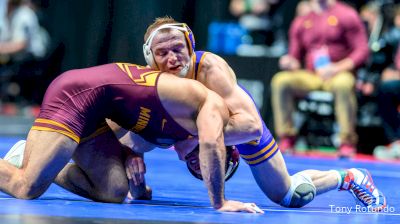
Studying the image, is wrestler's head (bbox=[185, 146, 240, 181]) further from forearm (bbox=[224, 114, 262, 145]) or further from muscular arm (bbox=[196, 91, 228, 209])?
muscular arm (bbox=[196, 91, 228, 209])

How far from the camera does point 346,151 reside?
31.1 ft

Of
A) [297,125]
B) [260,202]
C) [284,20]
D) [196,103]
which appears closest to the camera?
[196,103]

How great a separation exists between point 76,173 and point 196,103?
94cm

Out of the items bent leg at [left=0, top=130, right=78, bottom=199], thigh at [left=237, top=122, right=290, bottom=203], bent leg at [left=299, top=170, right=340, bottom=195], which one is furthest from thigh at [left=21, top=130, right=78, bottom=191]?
bent leg at [left=299, top=170, right=340, bottom=195]

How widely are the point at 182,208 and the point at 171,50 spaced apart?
86cm

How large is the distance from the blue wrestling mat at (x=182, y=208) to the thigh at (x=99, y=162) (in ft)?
0.48

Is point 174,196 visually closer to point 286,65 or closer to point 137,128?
point 137,128

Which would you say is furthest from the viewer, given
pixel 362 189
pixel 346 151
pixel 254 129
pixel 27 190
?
pixel 346 151

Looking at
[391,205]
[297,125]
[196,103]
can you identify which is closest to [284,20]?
[297,125]

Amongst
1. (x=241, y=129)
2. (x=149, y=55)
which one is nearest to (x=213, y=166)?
(x=241, y=129)

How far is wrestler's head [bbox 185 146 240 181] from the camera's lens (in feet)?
16.8

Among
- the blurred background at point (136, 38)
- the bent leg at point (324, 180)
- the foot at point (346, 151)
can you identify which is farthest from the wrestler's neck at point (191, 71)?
the blurred background at point (136, 38)

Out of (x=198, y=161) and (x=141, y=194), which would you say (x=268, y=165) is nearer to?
(x=198, y=161)

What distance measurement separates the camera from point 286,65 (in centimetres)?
994
